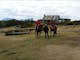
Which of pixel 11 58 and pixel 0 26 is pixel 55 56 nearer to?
pixel 11 58

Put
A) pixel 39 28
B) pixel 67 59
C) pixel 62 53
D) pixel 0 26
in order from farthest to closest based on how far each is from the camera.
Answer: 1. pixel 0 26
2. pixel 39 28
3. pixel 62 53
4. pixel 67 59

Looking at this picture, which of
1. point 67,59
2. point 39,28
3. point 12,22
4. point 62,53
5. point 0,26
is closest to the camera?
point 67,59

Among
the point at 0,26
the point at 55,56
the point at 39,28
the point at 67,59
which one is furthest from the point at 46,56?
the point at 0,26

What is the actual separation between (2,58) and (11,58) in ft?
2.00

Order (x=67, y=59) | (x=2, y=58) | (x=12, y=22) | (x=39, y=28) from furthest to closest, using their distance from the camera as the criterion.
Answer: (x=12, y=22), (x=39, y=28), (x=2, y=58), (x=67, y=59)

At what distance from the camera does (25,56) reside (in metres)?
20.3

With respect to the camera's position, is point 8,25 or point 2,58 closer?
point 2,58

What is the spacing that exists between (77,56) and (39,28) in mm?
15877

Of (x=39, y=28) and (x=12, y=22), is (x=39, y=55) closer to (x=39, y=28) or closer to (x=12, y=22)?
(x=39, y=28)

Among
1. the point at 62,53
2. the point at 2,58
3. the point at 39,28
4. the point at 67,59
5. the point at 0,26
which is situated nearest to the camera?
the point at 67,59

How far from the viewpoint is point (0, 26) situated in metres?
72.8

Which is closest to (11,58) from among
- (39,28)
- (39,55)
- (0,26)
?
(39,55)

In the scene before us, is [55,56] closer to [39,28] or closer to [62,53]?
[62,53]

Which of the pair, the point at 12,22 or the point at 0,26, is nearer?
the point at 0,26
